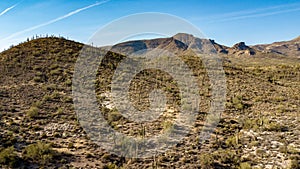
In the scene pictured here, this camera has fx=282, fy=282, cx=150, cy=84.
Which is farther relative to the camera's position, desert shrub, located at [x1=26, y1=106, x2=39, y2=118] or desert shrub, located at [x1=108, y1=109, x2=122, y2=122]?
desert shrub, located at [x1=108, y1=109, x2=122, y2=122]

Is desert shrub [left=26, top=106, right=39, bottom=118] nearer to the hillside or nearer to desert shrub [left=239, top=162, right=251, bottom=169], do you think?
the hillside

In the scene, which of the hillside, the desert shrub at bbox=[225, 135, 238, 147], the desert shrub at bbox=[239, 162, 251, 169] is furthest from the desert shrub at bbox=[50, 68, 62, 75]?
the desert shrub at bbox=[239, 162, 251, 169]

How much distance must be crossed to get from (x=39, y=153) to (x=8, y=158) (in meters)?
1.25

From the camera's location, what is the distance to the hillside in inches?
507

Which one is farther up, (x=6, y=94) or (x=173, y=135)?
(x=6, y=94)

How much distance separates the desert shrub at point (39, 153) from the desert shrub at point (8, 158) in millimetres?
484

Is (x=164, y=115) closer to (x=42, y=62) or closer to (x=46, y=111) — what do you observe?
(x=46, y=111)

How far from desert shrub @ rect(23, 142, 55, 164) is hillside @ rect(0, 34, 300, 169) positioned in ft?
0.14

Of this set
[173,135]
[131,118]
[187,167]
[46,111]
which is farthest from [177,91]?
[187,167]

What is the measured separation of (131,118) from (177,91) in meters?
8.95

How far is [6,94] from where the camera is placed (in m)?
20.9

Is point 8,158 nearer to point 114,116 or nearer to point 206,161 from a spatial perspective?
point 114,116

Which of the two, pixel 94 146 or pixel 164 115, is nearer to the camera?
pixel 94 146

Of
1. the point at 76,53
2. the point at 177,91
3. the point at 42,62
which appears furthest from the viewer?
the point at 76,53
